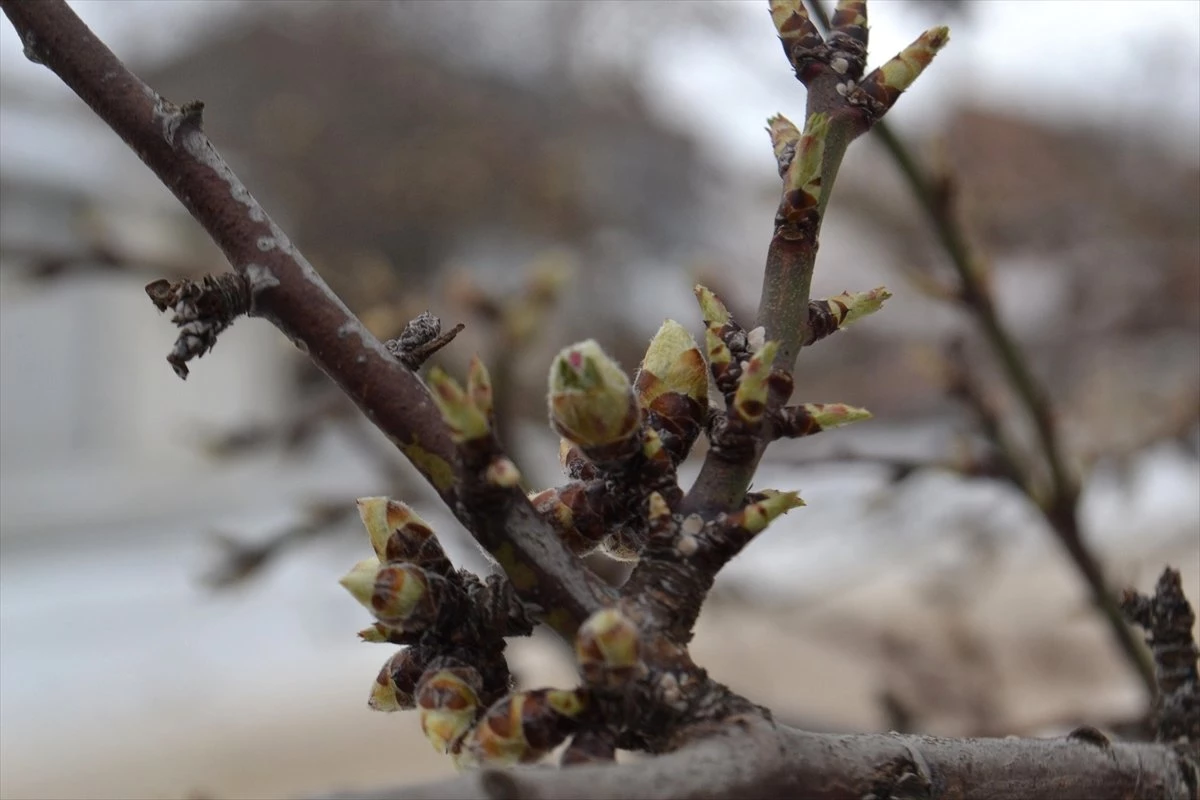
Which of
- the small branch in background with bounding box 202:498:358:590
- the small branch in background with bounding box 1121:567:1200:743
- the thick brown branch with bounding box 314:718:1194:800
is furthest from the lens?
the small branch in background with bounding box 202:498:358:590

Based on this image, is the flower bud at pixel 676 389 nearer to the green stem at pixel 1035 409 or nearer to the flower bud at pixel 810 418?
the flower bud at pixel 810 418

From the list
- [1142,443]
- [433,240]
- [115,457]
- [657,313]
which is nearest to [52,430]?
[115,457]

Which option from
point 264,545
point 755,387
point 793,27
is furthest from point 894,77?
point 264,545

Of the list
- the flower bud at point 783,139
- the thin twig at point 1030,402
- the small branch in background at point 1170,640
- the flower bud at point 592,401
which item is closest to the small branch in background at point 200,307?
the flower bud at point 592,401

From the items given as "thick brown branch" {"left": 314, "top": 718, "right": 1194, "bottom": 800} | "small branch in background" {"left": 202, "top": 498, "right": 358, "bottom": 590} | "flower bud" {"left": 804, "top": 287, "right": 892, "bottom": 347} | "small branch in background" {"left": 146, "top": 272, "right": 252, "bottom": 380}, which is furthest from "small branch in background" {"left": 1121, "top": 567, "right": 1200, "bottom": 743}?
"small branch in background" {"left": 202, "top": 498, "right": 358, "bottom": 590}

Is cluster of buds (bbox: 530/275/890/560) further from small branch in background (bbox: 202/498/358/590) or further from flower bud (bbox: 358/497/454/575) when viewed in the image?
small branch in background (bbox: 202/498/358/590)

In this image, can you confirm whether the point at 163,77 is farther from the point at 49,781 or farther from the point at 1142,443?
the point at 1142,443
